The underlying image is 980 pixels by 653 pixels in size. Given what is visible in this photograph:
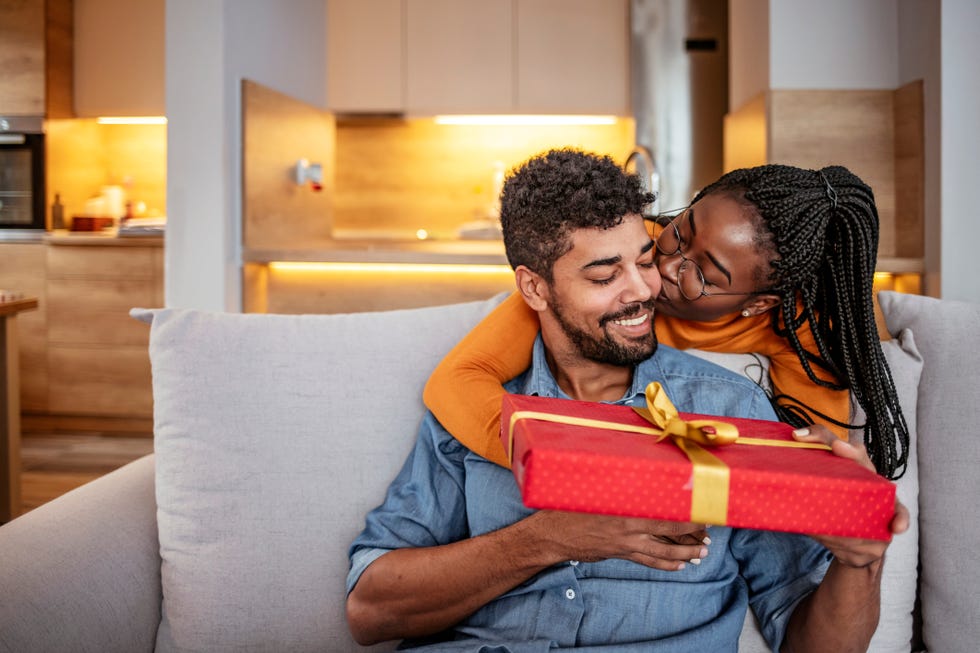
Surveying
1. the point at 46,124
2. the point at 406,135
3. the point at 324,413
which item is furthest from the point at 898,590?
the point at 46,124

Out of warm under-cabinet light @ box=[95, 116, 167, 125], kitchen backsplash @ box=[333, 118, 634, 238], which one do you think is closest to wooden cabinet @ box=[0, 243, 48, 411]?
warm under-cabinet light @ box=[95, 116, 167, 125]

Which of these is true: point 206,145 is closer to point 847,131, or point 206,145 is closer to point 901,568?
point 847,131

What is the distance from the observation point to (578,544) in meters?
1.04

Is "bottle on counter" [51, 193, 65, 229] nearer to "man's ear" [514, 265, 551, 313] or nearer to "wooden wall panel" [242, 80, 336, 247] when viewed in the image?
"wooden wall panel" [242, 80, 336, 247]

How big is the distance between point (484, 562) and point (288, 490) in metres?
0.38

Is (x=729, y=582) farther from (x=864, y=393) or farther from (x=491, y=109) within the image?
(x=491, y=109)

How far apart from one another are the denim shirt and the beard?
73 millimetres

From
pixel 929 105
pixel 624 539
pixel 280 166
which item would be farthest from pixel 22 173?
pixel 624 539

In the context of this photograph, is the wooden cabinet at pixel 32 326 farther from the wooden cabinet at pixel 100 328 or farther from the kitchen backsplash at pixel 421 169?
the kitchen backsplash at pixel 421 169

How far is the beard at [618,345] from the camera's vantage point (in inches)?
47.0

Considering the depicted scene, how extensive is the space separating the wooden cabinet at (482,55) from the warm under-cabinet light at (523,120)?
0.10 m

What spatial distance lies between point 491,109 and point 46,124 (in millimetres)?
2339

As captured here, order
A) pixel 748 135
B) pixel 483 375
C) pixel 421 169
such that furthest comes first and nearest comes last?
pixel 421 169, pixel 748 135, pixel 483 375

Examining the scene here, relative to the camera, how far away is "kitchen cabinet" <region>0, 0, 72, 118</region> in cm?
443
